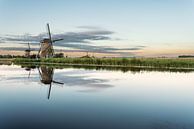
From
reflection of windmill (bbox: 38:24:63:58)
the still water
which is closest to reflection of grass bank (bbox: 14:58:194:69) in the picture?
reflection of windmill (bbox: 38:24:63:58)

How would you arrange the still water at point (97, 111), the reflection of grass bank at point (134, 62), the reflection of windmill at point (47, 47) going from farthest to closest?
the reflection of windmill at point (47, 47) < the reflection of grass bank at point (134, 62) < the still water at point (97, 111)

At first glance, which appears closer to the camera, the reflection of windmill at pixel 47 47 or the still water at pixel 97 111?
the still water at pixel 97 111

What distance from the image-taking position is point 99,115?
22.8 feet

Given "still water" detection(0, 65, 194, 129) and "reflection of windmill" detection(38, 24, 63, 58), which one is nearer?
"still water" detection(0, 65, 194, 129)

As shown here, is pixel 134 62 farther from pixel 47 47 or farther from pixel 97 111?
pixel 97 111

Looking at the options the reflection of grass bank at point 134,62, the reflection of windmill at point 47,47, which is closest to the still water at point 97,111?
the reflection of grass bank at point 134,62

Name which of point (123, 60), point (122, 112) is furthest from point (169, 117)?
point (123, 60)

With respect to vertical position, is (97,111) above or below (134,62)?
below

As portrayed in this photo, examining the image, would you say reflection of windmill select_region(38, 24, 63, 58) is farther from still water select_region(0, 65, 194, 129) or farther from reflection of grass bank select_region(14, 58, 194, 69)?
still water select_region(0, 65, 194, 129)

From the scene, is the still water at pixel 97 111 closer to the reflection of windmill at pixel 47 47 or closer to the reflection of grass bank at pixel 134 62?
the reflection of grass bank at pixel 134 62

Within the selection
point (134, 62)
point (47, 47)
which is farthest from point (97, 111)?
point (47, 47)

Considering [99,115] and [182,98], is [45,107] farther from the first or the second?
[182,98]

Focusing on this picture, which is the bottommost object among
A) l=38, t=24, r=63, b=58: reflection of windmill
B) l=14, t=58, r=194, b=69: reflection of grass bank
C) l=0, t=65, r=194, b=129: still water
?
l=0, t=65, r=194, b=129: still water

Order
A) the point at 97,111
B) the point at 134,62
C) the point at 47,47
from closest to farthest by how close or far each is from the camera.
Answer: the point at 97,111 → the point at 134,62 → the point at 47,47
